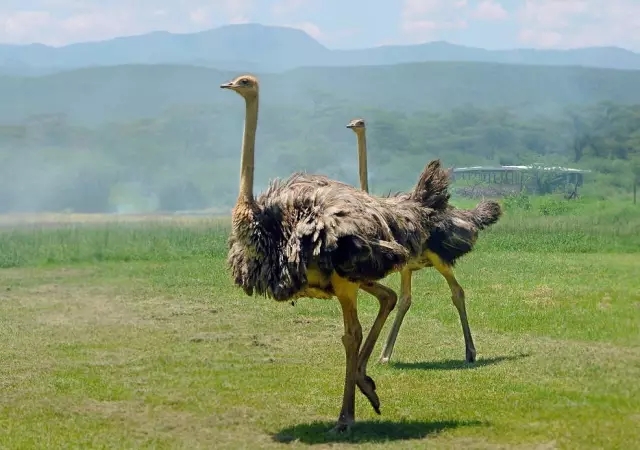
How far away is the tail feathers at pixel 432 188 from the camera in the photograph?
10.8 m

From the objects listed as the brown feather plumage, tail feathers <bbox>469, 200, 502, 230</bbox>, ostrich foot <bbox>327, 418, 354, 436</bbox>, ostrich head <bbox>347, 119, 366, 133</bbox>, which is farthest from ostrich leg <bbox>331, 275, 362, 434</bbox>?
ostrich head <bbox>347, 119, 366, 133</bbox>

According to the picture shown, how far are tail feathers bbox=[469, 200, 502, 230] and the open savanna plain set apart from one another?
1297 mm

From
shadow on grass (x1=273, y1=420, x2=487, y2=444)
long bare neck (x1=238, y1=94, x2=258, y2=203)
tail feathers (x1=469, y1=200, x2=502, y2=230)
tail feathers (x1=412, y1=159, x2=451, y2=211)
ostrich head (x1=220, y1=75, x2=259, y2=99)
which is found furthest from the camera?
tail feathers (x1=469, y1=200, x2=502, y2=230)

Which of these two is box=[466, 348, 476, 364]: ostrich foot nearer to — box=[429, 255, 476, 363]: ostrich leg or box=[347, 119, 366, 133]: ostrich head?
box=[429, 255, 476, 363]: ostrich leg

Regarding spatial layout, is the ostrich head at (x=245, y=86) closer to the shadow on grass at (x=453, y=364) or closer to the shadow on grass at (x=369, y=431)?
the shadow on grass at (x=369, y=431)

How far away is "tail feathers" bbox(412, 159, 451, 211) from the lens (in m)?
10.8

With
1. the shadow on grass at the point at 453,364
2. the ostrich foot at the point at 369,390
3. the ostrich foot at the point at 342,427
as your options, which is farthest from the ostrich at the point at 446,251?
the ostrich foot at the point at 342,427

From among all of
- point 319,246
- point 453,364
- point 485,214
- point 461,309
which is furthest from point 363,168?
point 319,246

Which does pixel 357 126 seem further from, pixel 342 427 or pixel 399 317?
pixel 342 427

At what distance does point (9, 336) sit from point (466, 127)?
6988 cm

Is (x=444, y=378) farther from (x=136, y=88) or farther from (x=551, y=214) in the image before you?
(x=136, y=88)

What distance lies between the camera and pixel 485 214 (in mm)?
12812

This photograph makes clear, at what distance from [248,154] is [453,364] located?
363cm

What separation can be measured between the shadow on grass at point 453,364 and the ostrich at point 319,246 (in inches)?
89.8
